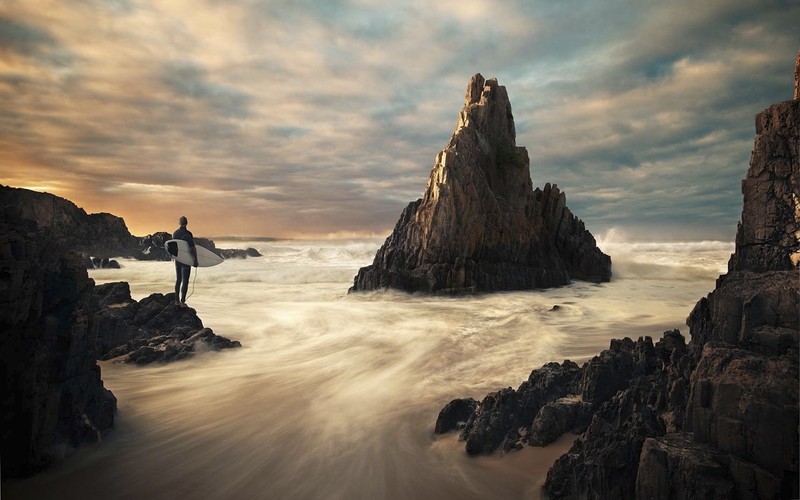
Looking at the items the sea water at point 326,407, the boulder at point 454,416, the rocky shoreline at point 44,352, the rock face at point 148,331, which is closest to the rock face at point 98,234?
the rock face at point 148,331

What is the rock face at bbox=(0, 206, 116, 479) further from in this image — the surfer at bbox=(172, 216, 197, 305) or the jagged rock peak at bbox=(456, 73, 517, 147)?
the jagged rock peak at bbox=(456, 73, 517, 147)

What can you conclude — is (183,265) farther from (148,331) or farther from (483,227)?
(483,227)

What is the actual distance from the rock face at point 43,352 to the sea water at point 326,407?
0.82ft

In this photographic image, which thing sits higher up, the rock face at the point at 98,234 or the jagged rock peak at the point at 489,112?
the jagged rock peak at the point at 489,112

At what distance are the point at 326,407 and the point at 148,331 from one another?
20.5 ft

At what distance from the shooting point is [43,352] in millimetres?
4109

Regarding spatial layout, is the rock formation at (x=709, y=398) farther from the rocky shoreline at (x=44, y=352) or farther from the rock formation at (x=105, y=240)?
the rock formation at (x=105, y=240)

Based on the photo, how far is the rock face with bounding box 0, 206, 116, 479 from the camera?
3826mm

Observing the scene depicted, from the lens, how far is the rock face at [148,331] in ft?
28.3

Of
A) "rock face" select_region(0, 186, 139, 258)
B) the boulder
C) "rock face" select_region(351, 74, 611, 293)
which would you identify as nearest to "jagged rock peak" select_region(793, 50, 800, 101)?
the boulder

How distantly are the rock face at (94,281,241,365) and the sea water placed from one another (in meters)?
0.38

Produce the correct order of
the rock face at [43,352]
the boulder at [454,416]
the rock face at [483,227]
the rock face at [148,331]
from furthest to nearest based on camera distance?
the rock face at [483,227]
the rock face at [148,331]
the boulder at [454,416]
the rock face at [43,352]

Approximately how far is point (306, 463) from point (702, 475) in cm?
366

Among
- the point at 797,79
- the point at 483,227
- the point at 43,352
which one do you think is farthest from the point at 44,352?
the point at 483,227
